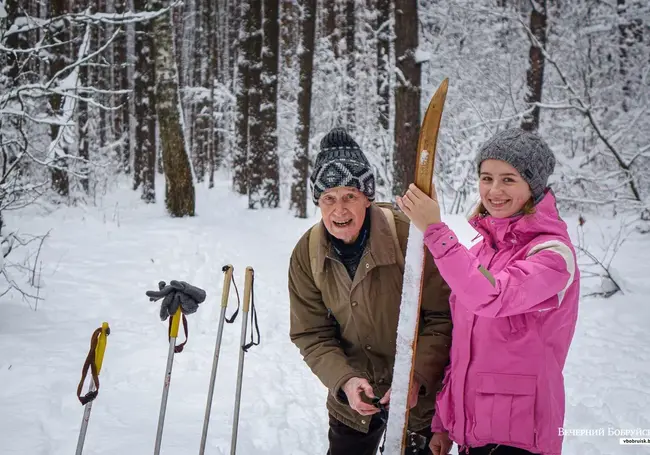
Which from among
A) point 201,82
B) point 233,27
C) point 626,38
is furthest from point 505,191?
point 201,82

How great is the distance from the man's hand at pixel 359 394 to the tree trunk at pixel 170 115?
8.97 metres

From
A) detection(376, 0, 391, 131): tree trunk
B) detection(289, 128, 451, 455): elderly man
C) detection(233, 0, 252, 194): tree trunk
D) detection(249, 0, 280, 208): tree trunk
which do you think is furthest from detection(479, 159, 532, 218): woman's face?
detection(376, 0, 391, 131): tree trunk

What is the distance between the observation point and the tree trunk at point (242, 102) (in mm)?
13516

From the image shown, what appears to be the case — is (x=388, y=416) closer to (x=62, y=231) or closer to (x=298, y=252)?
(x=298, y=252)

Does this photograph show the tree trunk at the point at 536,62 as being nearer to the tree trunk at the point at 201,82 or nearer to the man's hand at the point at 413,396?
the man's hand at the point at 413,396

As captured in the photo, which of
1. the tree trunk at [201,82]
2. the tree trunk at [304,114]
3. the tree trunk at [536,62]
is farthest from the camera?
the tree trunk at [201,82]

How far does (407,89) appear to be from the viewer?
8641mm

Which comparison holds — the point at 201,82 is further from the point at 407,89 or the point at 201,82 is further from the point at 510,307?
the point at 510,307

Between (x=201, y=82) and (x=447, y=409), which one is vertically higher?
(x=201, y=82)

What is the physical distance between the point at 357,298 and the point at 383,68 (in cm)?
1430

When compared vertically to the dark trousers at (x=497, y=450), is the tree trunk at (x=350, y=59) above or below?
above

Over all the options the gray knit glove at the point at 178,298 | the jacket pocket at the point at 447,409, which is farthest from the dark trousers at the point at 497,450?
the gray knit glove at the point at 178,298

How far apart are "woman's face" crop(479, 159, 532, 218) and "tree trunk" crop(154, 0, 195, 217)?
30.1ft

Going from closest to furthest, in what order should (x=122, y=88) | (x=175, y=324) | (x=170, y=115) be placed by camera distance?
(x=175, y=324), (x=170, y=115), (x=122, y=88)
